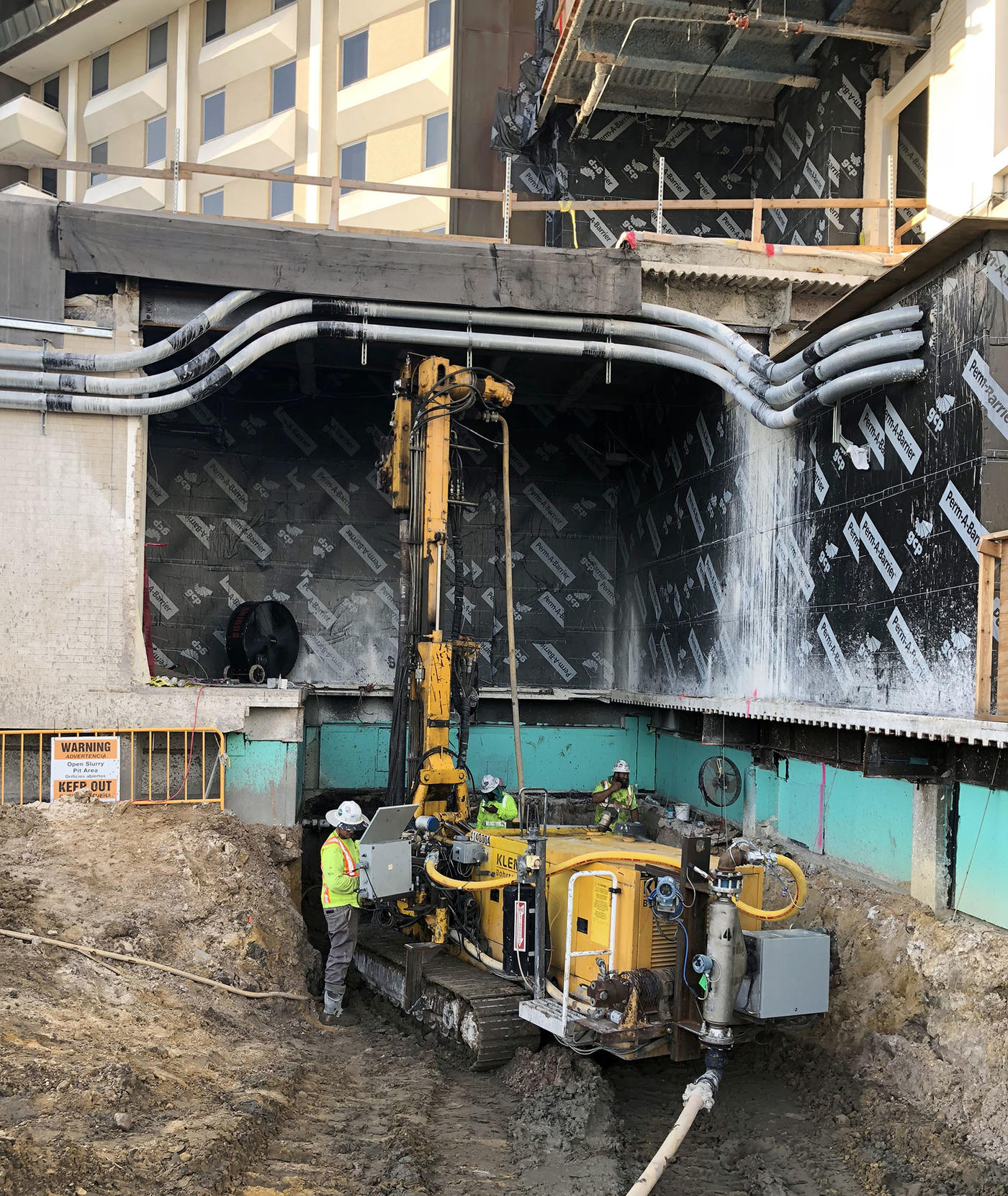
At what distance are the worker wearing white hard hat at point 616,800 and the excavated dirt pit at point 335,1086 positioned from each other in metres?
2.52

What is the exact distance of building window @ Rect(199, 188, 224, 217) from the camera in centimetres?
2808

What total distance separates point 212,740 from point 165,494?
6235mm

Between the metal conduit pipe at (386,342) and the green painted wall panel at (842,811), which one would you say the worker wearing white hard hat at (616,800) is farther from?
the metal conduit pipe at (386,342)

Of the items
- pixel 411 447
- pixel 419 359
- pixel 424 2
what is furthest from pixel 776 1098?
pixel 424 2

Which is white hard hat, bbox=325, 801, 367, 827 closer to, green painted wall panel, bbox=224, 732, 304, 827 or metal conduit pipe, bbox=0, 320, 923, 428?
green painted wall panel, bbox=224, 732, 304, 827

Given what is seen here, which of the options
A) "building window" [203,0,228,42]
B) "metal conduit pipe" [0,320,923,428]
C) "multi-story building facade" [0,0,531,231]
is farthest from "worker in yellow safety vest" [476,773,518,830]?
"building window" [203,0,228,42]

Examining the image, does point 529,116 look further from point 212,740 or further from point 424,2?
point 212,740

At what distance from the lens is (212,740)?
1241 centimetres

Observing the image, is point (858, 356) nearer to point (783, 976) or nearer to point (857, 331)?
point (857, 331)

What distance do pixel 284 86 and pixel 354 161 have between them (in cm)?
265

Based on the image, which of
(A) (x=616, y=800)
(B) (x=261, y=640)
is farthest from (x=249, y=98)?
(A) (x=616, y=800)

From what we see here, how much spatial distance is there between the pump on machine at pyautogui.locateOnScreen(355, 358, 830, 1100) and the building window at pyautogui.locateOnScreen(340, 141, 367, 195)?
17.1 metres

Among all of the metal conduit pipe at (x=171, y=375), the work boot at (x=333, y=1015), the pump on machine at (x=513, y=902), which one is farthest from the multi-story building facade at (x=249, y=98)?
the work boot at (x=333, y=1015)

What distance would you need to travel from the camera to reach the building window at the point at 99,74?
29312 millimetres
